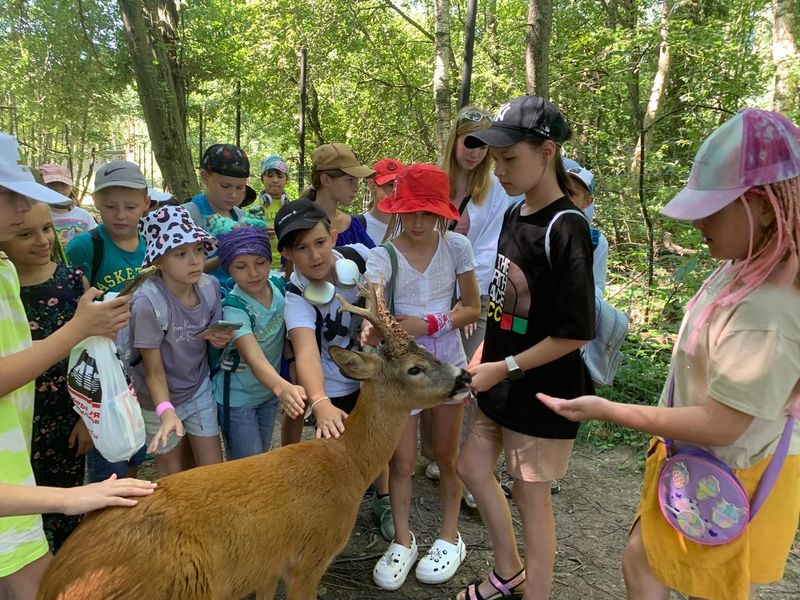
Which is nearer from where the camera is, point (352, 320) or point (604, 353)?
point (604, 353)

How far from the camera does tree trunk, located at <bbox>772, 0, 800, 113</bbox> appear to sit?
24.8 ft

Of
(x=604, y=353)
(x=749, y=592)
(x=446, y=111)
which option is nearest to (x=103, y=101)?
(x=446, y=111)

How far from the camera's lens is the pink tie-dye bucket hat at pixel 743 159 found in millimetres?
1767

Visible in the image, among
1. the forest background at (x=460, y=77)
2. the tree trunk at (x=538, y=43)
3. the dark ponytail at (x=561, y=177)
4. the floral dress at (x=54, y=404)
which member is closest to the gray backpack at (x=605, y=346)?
the dark ponytail at (x=561, y=177)

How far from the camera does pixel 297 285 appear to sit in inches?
131

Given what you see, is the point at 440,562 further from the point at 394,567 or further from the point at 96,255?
the point at 96,255

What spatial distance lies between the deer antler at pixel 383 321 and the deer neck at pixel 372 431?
0.24 metres

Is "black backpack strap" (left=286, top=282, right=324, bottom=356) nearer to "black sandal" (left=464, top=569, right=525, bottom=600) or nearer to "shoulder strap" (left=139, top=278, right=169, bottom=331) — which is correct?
"shoulder strap" (left=139, top=278, right=169, bottom=331)

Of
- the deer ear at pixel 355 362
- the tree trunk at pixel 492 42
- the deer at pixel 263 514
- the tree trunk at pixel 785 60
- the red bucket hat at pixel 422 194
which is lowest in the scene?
the deer at pixel 263 514

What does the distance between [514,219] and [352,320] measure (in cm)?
124

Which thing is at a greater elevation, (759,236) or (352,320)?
(759,236)

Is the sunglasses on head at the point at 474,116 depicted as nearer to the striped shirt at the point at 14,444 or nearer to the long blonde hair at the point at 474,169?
the long blonde hair at the point at 474,169

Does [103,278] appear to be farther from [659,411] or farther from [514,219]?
[659,411]

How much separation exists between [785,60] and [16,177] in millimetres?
9345
